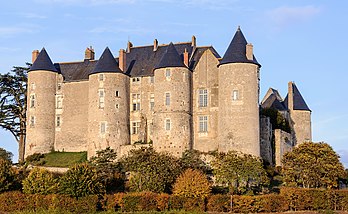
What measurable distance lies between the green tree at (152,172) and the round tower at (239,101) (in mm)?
6152

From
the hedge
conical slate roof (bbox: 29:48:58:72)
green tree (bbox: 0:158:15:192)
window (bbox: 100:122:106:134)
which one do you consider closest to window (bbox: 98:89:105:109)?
window (bbox: 100:122:106:134)

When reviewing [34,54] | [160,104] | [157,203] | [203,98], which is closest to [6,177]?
[157,203]

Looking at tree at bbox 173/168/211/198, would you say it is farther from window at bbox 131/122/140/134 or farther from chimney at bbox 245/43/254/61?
window at bbox 131/122/140/134

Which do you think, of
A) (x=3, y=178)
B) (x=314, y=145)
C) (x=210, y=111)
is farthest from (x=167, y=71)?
(x=3, y=178)

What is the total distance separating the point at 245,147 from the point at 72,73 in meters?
21.1

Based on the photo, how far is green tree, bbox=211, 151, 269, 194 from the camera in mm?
49188

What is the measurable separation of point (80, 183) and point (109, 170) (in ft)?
27.2

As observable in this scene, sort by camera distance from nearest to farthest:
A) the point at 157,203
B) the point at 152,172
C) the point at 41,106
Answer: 1. the point at 157,203
2. the point at 152,172
3. the point at 41,106

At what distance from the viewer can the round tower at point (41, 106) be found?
63344 mm

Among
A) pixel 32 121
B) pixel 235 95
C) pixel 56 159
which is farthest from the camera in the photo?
pixel 32 121

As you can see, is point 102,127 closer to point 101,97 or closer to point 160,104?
point 101,97

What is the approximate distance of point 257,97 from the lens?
55969mm

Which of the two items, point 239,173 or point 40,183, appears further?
point 239,173

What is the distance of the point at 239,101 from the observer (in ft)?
180
